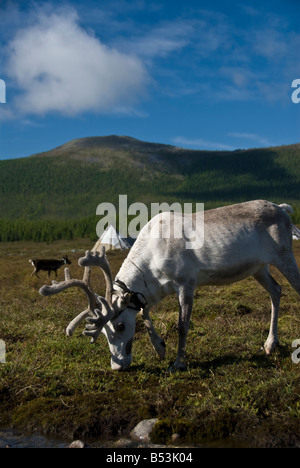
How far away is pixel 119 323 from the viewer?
710 centimetres

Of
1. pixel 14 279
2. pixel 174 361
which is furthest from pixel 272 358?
pixel 14 279

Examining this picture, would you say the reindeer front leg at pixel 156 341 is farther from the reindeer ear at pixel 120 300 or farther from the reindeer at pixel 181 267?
the reindeer ear at pixel 120 300

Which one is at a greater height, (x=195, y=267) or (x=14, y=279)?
(x=195, y=267)

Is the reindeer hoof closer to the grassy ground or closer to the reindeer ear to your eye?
the grassy ground

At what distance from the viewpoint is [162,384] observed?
635 centimetres

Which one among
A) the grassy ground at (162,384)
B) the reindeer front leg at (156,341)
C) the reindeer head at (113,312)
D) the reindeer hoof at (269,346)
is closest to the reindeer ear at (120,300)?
the reindeer head at (113,312)

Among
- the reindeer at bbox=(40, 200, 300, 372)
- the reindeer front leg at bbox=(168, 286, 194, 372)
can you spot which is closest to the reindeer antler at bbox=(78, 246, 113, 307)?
the reindeer at bbox=(40, 200, 300, 372)

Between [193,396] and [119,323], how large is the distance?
1.76 meters

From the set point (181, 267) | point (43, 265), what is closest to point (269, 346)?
point (181, 267)

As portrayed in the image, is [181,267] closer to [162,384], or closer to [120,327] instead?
[120,327]

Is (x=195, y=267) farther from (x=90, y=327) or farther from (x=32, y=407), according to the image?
(x=32, y=407)

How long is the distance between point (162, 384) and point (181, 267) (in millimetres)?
1978

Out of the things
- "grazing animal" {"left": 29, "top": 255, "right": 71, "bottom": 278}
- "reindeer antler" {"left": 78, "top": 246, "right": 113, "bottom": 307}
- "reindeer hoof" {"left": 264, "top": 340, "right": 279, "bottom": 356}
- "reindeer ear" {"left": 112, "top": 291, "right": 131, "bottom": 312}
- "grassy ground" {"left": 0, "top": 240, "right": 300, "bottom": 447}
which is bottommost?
"grassy ground" {"left": 0, "top": 240, "right": 300, "bottom": 447}

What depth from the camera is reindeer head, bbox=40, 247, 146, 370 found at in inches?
270
